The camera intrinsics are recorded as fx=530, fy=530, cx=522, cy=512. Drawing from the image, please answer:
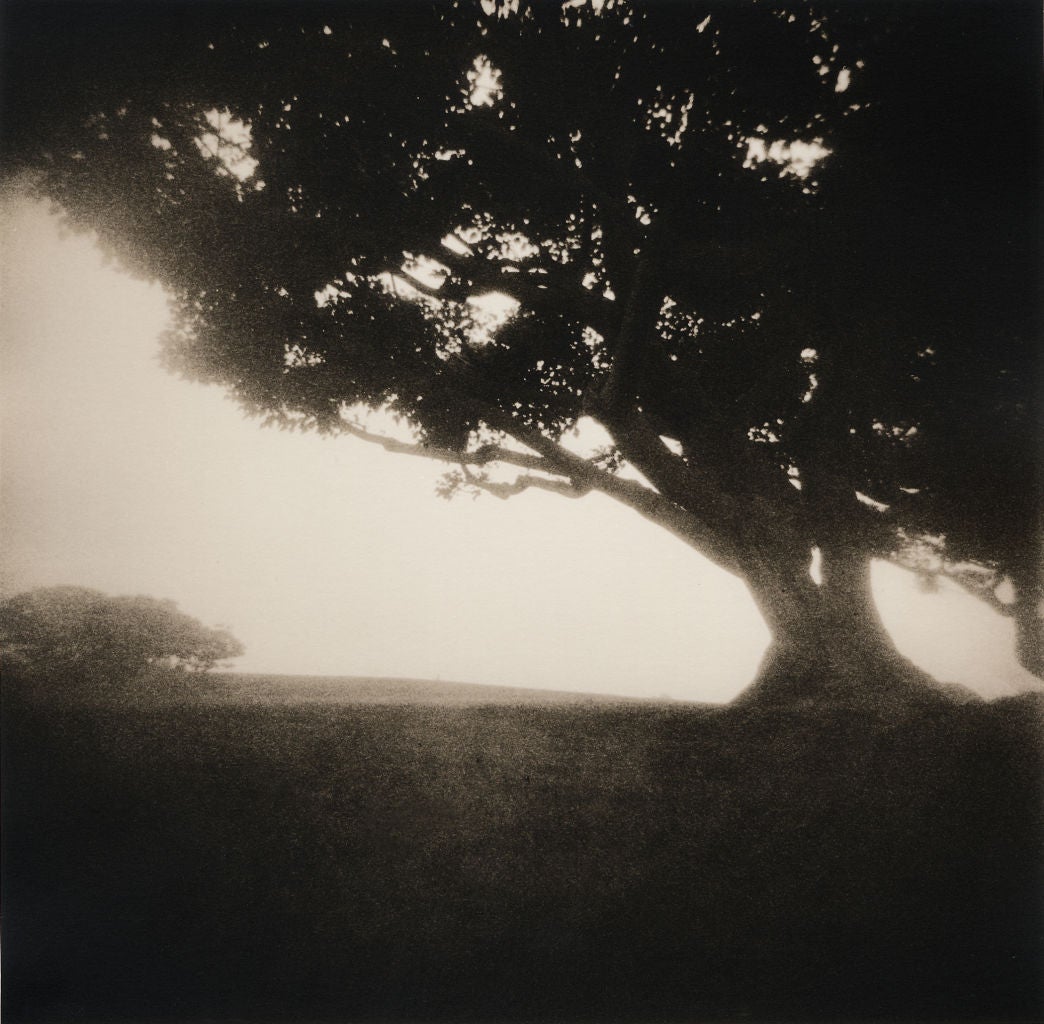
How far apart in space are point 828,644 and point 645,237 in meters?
7.64

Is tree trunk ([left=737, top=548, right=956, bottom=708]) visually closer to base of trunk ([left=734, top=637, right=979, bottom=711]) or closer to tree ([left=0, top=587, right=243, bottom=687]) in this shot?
base of trunk ([left=734, top=637, right=979, bottom=711])

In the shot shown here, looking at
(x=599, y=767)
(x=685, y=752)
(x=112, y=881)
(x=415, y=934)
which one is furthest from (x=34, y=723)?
(x=685, y=752)

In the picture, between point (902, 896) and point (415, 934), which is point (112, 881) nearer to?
point (415, 934)

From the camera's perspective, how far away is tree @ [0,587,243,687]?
22.9 feet

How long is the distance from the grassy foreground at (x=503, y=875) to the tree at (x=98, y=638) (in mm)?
1034

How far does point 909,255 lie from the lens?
22.7 ft

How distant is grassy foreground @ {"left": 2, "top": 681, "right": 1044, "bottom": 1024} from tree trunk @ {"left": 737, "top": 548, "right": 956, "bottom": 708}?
1664mm

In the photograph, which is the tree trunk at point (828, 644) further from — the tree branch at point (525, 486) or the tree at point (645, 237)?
the tree branch at point (525, 486)

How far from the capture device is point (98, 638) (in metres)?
7.75

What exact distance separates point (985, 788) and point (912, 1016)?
2.95 meters

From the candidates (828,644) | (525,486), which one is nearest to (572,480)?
(525,486)

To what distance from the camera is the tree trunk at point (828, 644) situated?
352 inches

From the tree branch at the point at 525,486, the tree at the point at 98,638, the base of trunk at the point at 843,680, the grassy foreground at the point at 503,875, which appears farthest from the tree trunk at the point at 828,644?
the tree at the point at 98,638

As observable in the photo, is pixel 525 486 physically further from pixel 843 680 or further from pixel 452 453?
pixel 843 680
